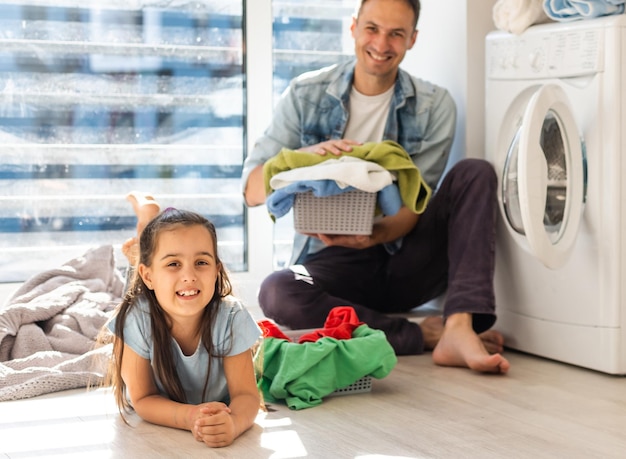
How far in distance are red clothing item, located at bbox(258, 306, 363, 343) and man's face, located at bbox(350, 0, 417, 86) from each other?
82 centimetres

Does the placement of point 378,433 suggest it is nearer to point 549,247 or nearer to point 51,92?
point 549,247

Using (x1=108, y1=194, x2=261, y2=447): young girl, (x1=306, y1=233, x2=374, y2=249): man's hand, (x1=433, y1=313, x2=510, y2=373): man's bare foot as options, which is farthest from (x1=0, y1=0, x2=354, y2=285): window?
(x1=108, y1=194, x2=261, y2=447): young girl

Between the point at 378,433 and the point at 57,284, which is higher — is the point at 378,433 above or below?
below

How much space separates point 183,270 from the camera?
1.94 meters

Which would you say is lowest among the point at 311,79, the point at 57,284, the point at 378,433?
the point at 378,433

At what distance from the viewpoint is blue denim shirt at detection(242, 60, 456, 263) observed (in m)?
2.95

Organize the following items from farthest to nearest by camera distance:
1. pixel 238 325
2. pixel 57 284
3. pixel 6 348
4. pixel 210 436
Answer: pixel 57 284 → pixel 6 348 → pixel 238 325 → pixel 210 436

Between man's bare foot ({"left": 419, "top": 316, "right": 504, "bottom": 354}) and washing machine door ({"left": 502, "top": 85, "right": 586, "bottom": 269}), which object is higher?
washing machine door ({"left": 502, "top": 85, "right": 586, "bottom": 269})

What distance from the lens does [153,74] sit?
3547 mm

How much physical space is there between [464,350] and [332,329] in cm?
40

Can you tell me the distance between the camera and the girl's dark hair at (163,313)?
6.48 feet

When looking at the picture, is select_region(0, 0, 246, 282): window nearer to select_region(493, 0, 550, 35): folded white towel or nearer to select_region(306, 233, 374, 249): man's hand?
select_region(306, 233, 374, 249): man's hand

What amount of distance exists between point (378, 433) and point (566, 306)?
2.87 feet

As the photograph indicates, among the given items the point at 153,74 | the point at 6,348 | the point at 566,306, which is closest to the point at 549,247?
the point at 566,306
